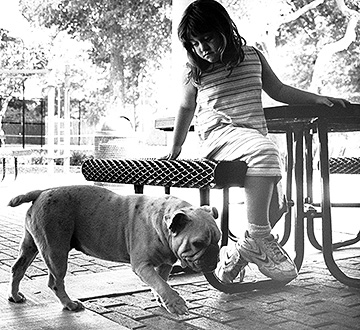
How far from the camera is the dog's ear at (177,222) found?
1.49m

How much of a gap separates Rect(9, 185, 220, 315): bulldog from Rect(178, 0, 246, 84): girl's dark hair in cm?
58

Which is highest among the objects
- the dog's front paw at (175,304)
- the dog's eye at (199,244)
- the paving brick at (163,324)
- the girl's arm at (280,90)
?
the girl's arm at (280,90)

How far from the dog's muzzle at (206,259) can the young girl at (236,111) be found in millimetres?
487

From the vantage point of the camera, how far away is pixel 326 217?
2.21m

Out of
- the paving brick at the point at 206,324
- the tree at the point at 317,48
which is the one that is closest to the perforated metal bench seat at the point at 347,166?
the paving brick at the point at 206,324

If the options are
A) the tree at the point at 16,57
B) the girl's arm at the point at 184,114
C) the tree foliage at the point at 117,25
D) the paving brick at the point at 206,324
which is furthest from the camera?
the tree at the point at 16,57

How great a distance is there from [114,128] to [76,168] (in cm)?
455

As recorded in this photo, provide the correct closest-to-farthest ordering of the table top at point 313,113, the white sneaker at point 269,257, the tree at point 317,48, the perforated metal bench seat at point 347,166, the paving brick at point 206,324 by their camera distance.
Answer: the paving brick at point 206,324, the white sneaker at point 269,257, the table top at point 313,113, the perforated metal bench seat at point 347,166, the tree at point 317,48

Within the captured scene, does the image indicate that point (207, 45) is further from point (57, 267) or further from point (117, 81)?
point (117, 81)

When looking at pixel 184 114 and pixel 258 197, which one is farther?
pixel 184 114

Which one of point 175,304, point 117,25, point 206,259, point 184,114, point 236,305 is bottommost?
point 236,305

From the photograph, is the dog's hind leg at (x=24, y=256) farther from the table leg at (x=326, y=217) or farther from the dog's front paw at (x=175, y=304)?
the table leg at (x=326, y=217)

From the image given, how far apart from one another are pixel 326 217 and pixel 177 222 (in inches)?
34.5

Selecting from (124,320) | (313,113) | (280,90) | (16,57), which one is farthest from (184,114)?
(16,57)
